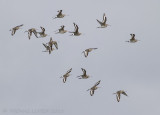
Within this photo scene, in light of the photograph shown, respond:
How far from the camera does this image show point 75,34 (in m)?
95.2

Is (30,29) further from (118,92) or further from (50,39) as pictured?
(118,92)

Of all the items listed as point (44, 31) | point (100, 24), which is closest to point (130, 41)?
point (100, 24)

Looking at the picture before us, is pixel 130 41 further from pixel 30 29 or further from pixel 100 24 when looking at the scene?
pixel 30 29

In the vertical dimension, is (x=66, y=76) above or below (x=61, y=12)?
below

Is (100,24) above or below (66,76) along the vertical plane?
above

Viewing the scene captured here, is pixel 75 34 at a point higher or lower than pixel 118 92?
higher

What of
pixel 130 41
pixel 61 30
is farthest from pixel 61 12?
pixel 130 41

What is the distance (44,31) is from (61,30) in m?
2.25

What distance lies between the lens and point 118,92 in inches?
3760

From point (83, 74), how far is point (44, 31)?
687cm

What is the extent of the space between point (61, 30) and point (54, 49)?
7.74 ft

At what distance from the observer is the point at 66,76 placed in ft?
319

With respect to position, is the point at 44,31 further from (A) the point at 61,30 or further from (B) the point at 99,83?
(B) the point at 99,83

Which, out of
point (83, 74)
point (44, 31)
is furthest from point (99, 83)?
point (44, 31)
